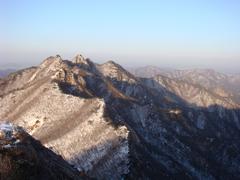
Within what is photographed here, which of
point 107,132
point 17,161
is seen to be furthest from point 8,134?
point 107,132

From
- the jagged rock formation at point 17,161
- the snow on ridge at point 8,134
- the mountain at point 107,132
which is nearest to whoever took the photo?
the jagged rock formation at point 17,161

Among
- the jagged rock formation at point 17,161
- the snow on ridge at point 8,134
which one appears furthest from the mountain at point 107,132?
the jagged rock formation at point 17,161

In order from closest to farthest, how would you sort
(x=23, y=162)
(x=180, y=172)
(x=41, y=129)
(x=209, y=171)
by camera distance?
(x=23, y=162) → (x=41, y=129) → (x=180, y=172) → (x=209, y=171)

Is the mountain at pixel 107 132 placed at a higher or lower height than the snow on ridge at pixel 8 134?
lower

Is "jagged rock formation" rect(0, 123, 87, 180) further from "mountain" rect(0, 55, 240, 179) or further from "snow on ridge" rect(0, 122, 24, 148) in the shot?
"mountain" rect(0, 55, 240, 179)

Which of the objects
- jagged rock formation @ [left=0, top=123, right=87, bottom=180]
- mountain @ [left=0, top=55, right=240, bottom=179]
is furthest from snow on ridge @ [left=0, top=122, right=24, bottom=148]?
mountain @ [left=0, top=55, right=240, bottom=179]

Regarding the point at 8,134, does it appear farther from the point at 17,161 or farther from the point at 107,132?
the point at 107,132

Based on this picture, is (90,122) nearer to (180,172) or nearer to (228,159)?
(180,172)

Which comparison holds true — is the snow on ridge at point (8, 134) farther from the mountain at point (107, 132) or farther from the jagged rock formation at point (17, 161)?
the mountain at point (107, 132)

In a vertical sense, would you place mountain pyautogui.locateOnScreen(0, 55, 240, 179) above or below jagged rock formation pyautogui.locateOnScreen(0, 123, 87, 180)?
below

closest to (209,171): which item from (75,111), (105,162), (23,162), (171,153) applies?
(171,153)

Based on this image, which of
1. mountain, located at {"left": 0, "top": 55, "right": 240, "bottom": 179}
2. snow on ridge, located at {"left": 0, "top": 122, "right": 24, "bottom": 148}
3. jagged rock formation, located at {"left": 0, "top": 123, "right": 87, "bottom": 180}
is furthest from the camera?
mountain, located at {"left": 0, "top": 55, "right": 240, "bottom": 179}
